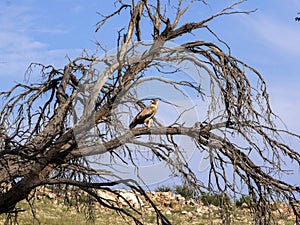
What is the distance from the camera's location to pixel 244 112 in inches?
351

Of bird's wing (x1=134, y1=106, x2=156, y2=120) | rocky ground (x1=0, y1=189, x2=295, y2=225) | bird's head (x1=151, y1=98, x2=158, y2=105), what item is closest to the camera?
bird's wing (x1=134, y1=106, x2=156, y2=120)

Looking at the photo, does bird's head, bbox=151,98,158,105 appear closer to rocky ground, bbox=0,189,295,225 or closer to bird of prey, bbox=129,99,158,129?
bird of prey, bbox=129,99,158,129

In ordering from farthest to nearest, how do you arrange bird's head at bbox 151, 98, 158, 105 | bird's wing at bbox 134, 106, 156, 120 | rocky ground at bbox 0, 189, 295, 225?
rocky ground at bbox 0, 189, 295, 225 < bird's head at bbox 151, 98, 158, 105 < bird's wing at bbox 134, 106, 156, 120

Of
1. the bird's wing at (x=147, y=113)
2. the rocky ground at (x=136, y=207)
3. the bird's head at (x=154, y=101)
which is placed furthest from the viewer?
the rocky ground at (x=136, y=207)

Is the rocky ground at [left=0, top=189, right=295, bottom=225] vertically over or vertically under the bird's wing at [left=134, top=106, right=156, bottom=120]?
over

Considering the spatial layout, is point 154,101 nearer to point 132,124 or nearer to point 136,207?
point 132,124

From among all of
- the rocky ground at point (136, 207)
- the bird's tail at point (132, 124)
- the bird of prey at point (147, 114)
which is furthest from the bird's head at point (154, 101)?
the rocky ground at point (136, 207)

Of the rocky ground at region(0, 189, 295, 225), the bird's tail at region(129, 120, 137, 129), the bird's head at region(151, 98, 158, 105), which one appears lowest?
the bird's tail at region(129, 120, 137, 129)

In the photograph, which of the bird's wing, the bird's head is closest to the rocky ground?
the bird's head

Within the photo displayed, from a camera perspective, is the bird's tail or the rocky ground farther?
the rocky ground

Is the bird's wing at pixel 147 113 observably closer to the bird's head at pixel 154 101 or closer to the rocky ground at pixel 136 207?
the bird's head at pixel 154 101

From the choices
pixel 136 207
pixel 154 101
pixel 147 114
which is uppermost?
pixel 136 207

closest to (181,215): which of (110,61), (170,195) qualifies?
(170,195)

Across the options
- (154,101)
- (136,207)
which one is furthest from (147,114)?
(136,207)
